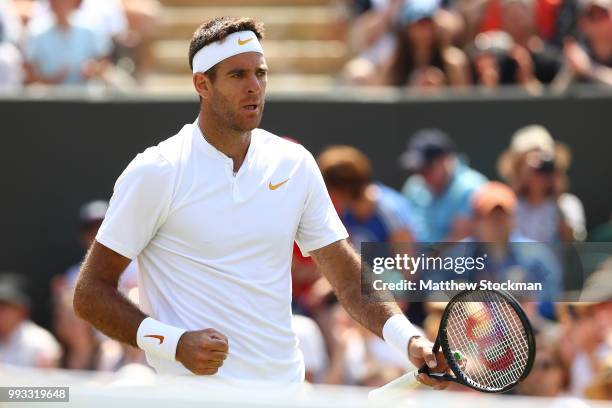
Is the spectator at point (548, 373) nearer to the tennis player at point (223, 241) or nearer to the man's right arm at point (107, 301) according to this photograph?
the tennis player at point (223, 241)

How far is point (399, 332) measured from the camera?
13.7 feet

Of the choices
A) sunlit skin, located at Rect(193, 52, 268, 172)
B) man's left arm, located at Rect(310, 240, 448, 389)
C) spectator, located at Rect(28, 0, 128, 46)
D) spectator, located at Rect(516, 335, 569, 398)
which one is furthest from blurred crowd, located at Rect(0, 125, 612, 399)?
sunlit skin, located at Rect(193, 52, 268, 172)

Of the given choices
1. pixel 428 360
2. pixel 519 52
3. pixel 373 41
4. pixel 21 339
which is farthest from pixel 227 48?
pixel 373 41

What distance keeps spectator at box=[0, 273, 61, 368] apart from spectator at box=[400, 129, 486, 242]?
8.36 feet

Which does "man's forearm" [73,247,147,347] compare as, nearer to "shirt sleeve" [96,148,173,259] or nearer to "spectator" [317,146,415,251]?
"shirt sleeve" [96,148,173,259]

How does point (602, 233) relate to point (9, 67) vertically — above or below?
below

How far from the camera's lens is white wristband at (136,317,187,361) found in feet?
13.2

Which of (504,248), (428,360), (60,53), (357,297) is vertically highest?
(60,53)

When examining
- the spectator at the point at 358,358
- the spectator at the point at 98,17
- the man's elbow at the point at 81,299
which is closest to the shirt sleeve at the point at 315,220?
the man's elbow at the point at 81,299

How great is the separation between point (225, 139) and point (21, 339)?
4.40m

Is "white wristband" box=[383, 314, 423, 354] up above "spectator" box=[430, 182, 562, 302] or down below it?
below

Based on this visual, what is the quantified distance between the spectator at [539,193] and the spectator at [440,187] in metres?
0.32

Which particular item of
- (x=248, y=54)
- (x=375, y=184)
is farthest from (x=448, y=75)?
(x=248, y=54)

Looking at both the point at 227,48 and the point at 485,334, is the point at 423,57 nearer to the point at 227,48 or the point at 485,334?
the point at 227,48
